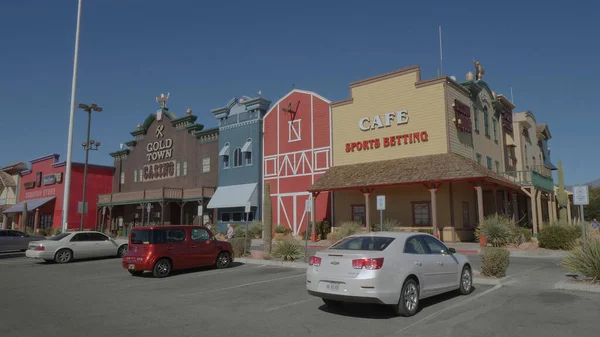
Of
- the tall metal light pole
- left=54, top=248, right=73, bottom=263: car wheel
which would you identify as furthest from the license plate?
the tall metal light pole

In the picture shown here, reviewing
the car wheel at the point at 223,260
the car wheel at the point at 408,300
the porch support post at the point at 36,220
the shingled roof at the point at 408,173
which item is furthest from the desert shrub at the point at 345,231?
the porch support post at the point at 36,220

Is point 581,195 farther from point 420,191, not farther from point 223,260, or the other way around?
point 420,191

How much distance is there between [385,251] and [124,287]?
302 inches

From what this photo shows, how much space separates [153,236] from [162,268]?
1031 mm

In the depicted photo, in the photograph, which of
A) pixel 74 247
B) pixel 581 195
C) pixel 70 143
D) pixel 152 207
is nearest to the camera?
pixel 581 195

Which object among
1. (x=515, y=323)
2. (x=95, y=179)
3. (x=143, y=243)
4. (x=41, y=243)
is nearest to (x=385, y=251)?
(x=515, y=323)

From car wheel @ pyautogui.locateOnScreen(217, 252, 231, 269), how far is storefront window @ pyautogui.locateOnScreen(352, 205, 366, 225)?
13347 millimetres

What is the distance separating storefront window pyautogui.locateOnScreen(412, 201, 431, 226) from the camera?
25.7 metres

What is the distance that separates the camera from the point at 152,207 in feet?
140

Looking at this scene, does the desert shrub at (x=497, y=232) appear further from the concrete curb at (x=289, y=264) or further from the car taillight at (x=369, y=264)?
the car taillight at (x=369, y=264)

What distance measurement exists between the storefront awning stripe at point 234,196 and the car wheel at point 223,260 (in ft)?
54.8

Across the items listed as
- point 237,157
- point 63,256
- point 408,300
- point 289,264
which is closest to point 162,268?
point 289,264

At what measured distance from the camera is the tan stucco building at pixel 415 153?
24.1m

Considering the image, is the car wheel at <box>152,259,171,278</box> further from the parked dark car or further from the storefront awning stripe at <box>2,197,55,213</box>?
the storefront awning stripe at <box>2,197,55,213</box>
